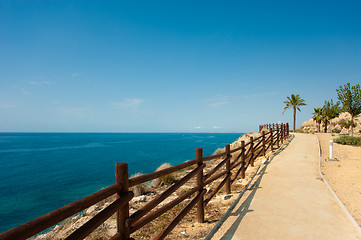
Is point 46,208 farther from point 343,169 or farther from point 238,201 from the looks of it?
point 343,169

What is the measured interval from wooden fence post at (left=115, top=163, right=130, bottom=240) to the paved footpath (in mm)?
2140

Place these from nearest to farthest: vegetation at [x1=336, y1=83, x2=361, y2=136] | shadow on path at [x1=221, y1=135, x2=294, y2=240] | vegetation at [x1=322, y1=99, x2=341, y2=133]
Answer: shadow on path at [x1=221, y1=135, x2=294, y2=240]
vegetation at [x1=336, y1=83, x2=361, y2=136]
vegetation at [x1=322, y1=99, x2=341, y2=133]

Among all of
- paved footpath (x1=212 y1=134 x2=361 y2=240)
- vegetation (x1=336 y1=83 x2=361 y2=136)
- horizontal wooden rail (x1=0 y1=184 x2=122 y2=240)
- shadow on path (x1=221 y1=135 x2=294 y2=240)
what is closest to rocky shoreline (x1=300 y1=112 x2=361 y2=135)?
vegetation (x1=336 y1=83 x2=361 y2=136)

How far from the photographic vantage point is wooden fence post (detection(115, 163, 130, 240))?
2557mm

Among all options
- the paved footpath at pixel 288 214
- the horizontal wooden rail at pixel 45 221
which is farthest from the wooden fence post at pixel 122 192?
the paved footpath at pixel 288 214


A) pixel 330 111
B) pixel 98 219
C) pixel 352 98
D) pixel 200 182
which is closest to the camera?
pixel 98 219

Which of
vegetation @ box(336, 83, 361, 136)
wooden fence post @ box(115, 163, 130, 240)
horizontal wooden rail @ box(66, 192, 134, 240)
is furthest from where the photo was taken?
vegetation @ box(336, 83, 361, 136)

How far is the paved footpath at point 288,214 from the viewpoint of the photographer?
405 centimetres

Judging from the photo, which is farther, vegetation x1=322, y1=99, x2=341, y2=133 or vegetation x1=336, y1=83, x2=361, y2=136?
vegetation x1=322, y1=99, x2=341, y2=133

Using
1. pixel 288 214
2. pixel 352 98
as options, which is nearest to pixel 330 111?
pixel 352 98

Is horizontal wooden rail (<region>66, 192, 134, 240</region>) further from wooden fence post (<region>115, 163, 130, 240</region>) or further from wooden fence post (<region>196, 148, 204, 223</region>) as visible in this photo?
wooden fence post (<region>196, 148, 204, 223</region>)

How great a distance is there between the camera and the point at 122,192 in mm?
2588

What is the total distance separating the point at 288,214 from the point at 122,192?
14.5ft

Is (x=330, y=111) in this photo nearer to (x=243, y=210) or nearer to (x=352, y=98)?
(x=352, y=98)
